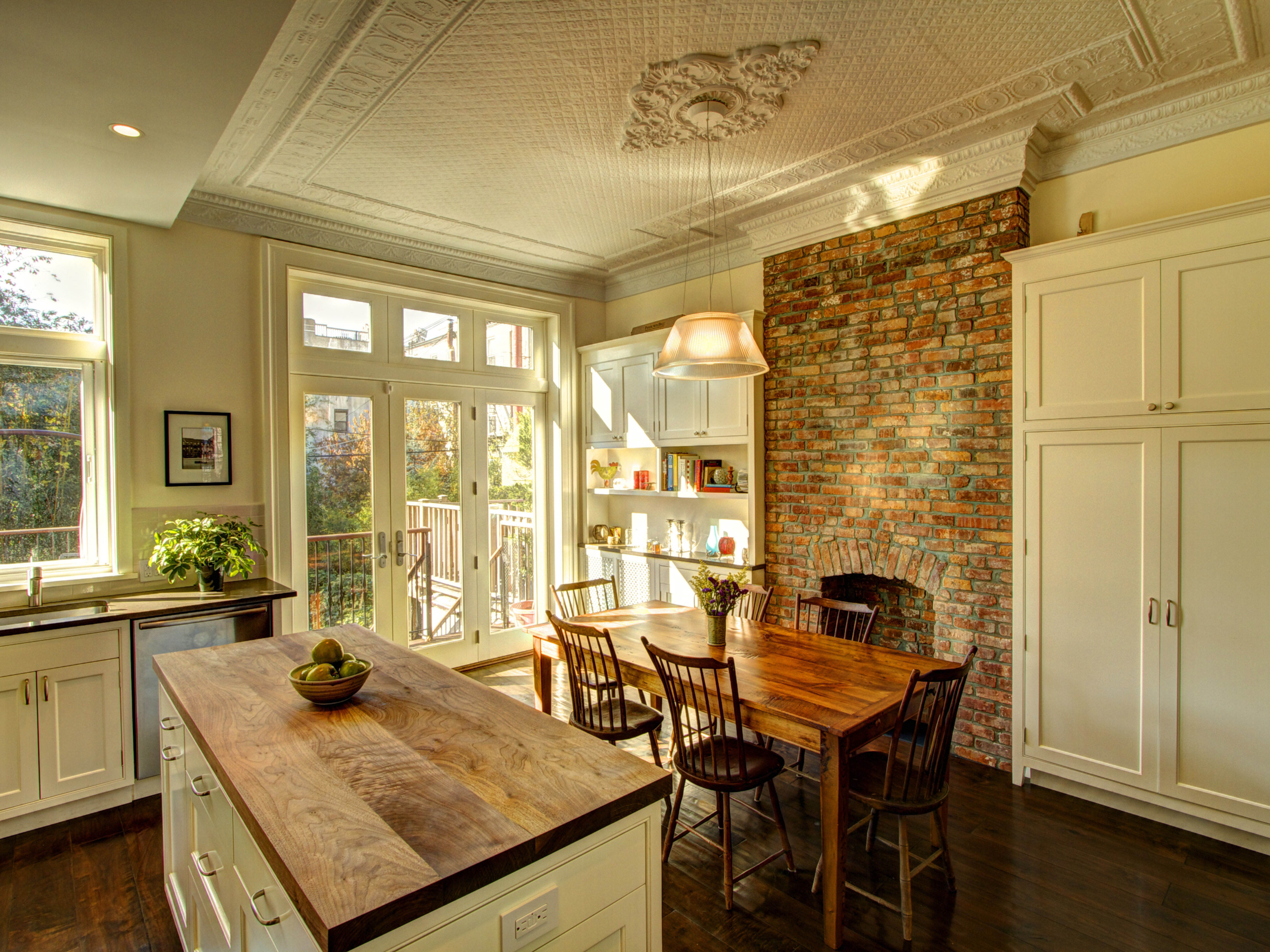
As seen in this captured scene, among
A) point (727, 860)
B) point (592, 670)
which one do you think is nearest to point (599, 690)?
point (592, 670)

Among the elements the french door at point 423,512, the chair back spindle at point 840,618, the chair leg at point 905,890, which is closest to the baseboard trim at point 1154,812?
the chair back spindle at point 840,618

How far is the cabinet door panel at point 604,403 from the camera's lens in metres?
5.37

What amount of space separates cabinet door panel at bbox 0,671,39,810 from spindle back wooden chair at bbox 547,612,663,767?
2294 millimetres

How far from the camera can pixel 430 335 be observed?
4.97 metres

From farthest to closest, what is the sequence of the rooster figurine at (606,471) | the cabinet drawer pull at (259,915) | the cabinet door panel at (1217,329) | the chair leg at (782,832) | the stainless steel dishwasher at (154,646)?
the rooster figurine at (606,471), the stainless steel dishwasher at (154,646), the cabinet door panel at (1217,329), the chair leg at (782,832), the cabinet drawer pull at (259,915)

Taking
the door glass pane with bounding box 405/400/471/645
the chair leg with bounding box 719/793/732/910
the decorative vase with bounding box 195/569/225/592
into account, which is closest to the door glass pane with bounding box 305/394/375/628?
the door glass pane with bounding box 405/400/471/645

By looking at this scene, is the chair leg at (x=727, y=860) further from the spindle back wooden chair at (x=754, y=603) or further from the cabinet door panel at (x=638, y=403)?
the cabinet door panel at (x=638, y=403)

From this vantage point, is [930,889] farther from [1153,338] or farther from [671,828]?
[1153,338]

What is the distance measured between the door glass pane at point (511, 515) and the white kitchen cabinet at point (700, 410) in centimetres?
124

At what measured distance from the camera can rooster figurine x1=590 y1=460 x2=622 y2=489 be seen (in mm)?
5633

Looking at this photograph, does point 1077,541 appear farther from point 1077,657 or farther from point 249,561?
point 249,561

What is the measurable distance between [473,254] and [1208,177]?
14.1 ft

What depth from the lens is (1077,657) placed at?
3092 millimetres

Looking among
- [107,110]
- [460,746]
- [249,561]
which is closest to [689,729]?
[460,746]
